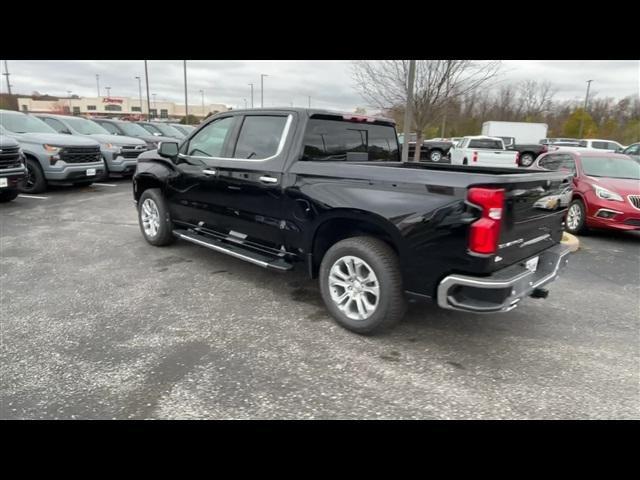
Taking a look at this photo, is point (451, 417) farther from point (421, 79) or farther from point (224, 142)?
point (421, 79)

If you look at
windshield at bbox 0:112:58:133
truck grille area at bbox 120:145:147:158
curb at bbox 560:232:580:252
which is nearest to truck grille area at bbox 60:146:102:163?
truck grille area at bbox 120:145:147:158

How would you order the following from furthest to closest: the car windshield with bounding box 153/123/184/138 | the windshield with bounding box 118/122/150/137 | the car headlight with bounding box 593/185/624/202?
the car windshield with bounding box 153/123/184/138 < the windshield with bounding box 118/122/150/137 < the car headlight with bounding box 593/185/624/202

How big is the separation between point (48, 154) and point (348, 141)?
27.3 ft

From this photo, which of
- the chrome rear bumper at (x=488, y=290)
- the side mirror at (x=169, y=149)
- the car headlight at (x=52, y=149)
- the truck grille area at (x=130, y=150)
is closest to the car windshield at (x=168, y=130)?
the truck grille area at (x=130, y=150)

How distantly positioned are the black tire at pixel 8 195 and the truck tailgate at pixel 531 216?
945 centimetres

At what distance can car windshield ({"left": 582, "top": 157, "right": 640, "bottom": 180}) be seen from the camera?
24.5ft

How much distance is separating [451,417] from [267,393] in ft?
3.78

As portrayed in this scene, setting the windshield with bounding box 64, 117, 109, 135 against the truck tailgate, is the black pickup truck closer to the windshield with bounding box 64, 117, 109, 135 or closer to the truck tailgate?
the truck tailgate

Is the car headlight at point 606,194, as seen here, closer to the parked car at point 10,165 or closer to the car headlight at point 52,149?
the parked car at point 10,165

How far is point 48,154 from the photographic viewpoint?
31.2 feet

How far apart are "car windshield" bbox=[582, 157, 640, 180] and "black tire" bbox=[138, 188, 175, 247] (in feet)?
23.3

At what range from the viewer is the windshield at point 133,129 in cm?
1506

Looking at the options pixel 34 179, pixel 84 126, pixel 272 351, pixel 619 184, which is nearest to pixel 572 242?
pixel 619 184
